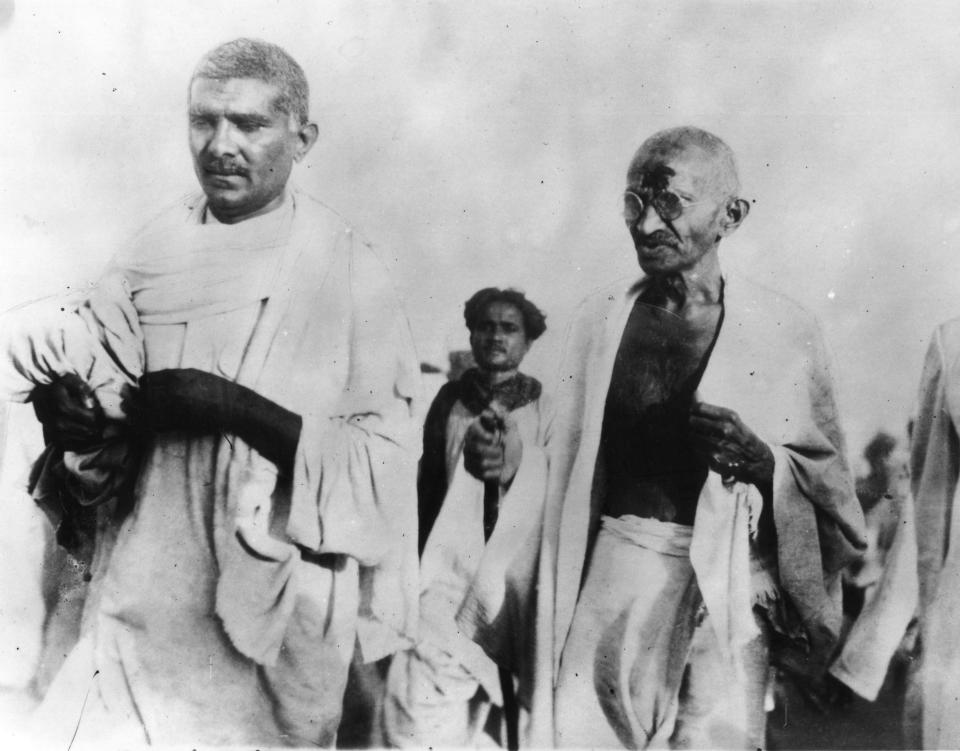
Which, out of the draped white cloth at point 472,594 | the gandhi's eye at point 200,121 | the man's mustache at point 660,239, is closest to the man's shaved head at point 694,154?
the man's mustache at point 660,239

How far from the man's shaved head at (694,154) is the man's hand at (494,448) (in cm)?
87

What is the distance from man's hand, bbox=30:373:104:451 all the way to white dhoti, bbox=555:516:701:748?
A: 1.65 m

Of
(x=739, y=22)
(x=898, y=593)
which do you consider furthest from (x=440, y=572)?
(x=739, y=22)

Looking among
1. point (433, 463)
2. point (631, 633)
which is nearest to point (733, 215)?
point (433, 463)

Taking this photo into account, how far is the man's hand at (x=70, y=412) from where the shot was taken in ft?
10.7

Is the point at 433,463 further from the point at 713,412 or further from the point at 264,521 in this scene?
the point at 713,412

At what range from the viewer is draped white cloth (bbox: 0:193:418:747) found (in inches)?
126

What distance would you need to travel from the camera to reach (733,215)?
3.23 metres

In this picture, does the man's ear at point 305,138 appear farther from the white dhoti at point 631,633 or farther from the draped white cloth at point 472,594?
the white dhoti at point 631,633

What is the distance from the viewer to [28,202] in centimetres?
343

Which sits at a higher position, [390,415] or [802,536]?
[390,415]

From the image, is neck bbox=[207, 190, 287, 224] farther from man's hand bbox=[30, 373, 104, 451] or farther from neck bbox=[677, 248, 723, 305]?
neck bbox=[677, 248, 723, 305]

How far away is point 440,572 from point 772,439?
1.11 meters

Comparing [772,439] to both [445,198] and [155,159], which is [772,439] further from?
[155,159]
